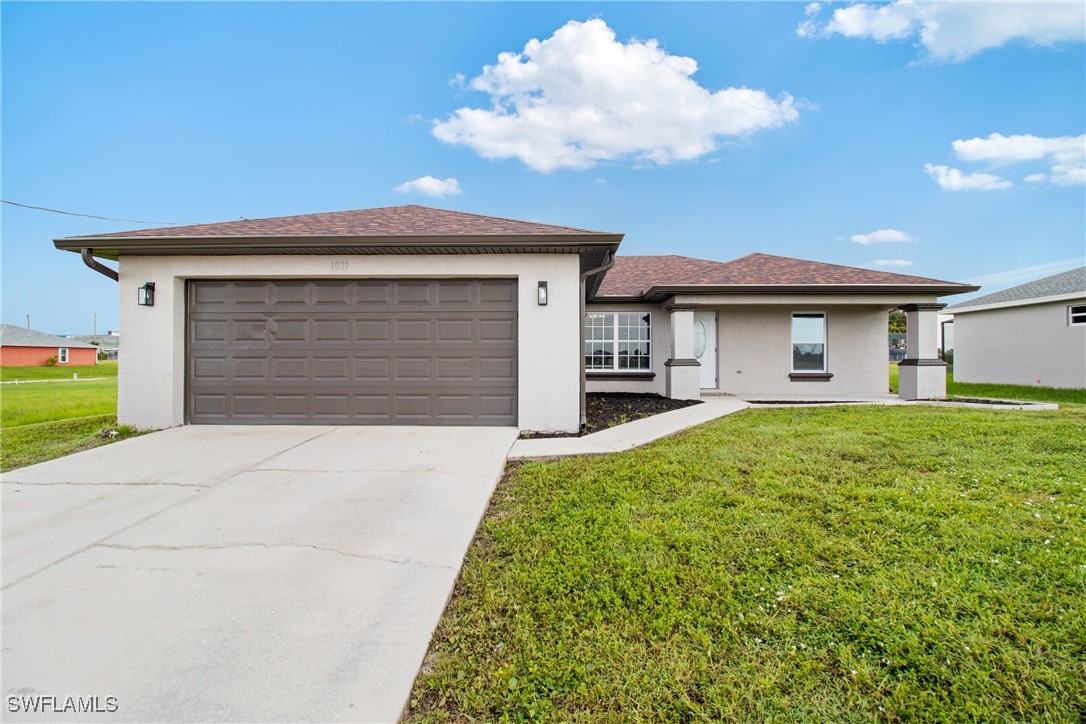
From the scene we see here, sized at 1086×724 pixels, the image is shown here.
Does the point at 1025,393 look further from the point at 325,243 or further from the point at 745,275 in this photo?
the point at 325,243

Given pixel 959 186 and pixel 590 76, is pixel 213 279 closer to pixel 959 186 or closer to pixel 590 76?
pixel 590 76

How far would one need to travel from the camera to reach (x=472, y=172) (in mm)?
16906

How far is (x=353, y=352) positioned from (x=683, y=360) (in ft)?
24.2

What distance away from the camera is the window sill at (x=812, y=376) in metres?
12.3

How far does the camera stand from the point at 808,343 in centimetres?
1255

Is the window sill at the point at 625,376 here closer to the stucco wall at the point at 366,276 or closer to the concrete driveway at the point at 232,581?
the stucco wall at the point at 366,276

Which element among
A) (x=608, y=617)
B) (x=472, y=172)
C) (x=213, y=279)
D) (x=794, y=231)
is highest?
(x=472, y=172)

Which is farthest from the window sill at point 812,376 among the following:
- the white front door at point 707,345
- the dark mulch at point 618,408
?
the dark mulch at point 618,408

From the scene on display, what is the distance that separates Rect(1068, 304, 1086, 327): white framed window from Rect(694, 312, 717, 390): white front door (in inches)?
459

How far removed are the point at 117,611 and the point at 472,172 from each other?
1675 cm

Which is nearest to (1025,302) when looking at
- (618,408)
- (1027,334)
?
(1027,334)

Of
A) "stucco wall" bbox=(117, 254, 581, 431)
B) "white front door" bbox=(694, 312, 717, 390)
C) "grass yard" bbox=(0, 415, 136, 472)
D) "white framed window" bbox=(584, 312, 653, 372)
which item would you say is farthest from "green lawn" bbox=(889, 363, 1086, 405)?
"grass yard" bbox=(0, 415, 136, 472)

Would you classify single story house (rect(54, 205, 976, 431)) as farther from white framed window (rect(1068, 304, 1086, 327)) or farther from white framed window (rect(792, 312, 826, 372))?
white framed window (rect(1068, 304, 1086, 327))

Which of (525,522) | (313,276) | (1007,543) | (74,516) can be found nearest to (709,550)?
(525,522)
